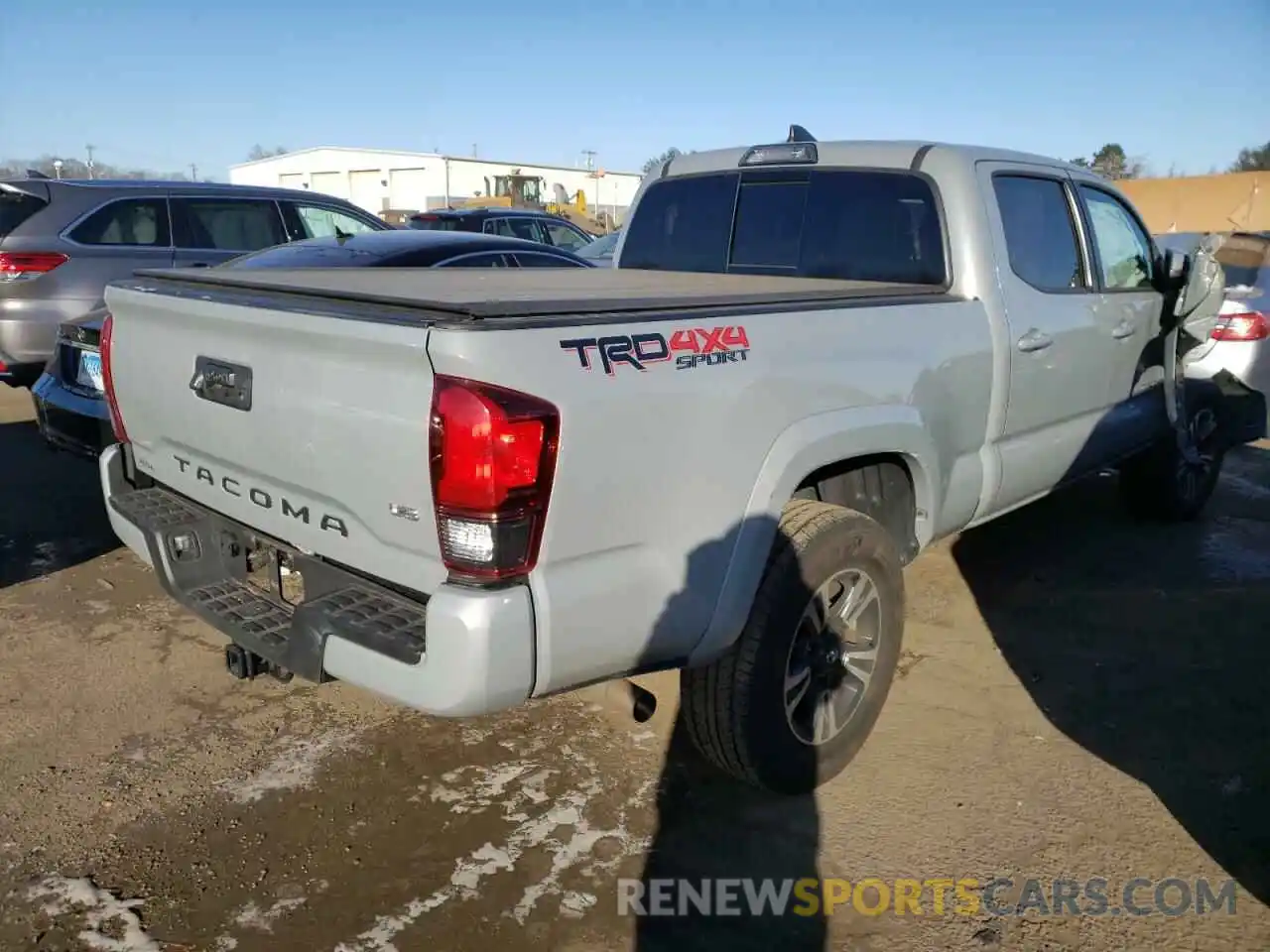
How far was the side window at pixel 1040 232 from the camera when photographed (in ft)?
13.2

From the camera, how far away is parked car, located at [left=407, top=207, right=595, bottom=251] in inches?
497

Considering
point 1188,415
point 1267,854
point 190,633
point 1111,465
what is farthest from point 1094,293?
point 190,633

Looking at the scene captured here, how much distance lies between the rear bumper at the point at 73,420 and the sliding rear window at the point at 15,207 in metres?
3.17

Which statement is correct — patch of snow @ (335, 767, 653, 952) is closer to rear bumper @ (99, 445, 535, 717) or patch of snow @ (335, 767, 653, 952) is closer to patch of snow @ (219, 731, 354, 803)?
patch of snow @ (219, 731, 354, 803)

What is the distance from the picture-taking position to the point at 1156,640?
4414 mm

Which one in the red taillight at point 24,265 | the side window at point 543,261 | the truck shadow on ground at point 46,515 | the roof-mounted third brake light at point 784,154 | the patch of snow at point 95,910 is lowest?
the truck shadow on ground at point 46,515

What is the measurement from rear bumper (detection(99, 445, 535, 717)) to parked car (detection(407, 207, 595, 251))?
983 centimetres

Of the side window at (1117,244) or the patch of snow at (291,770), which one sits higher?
the side window at (1117,244)

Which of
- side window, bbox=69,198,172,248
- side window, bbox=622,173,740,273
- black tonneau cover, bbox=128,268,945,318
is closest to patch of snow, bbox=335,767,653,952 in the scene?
black tonneau cover, bbox=128,268,945,318

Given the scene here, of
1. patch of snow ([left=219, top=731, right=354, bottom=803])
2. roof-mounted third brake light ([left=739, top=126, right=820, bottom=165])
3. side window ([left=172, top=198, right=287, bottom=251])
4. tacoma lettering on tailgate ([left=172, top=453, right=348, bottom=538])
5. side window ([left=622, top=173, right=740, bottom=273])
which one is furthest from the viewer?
side window ([left=172, top=198, right=287, bottom=251])

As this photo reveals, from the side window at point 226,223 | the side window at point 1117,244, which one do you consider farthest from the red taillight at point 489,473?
the side window at point 226,223

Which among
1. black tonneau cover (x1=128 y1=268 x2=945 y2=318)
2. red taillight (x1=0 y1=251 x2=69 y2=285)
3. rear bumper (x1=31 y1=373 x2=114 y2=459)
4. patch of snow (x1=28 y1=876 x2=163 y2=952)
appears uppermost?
black tonneau cover (x1=128 y1=268 x2=945 y2=318)

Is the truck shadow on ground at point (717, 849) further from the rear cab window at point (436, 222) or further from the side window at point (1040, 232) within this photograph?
the rear cab window at point (436, 222)

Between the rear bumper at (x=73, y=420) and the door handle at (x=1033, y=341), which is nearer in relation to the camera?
the door handle at (x=1033, y=341)
